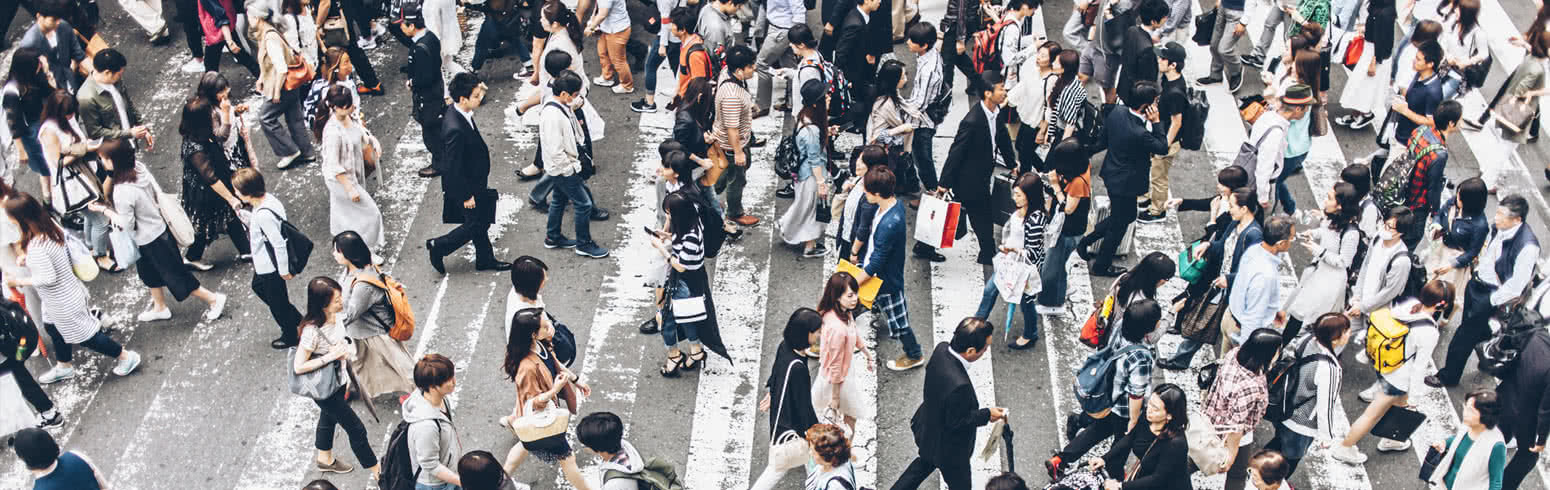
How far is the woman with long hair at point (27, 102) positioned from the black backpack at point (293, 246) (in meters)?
3.07

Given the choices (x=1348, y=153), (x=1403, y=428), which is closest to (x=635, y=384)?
(x=1403, y=428)

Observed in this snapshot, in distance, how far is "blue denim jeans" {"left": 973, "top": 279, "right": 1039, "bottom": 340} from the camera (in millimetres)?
10328

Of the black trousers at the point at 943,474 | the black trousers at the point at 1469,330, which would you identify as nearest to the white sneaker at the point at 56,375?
the black trousers at the point at 943,474

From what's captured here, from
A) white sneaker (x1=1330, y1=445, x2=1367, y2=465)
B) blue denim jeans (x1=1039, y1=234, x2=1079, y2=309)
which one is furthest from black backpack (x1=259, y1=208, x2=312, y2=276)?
white sneaker (x1=1330, y1=445, x2=1367, y2=465)

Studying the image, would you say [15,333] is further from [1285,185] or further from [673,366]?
[1285,185]

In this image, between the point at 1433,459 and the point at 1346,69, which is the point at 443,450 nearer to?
the point at 1433,459

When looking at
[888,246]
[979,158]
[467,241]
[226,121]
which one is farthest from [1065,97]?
[226,121]

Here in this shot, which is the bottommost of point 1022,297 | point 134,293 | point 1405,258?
point 134,293

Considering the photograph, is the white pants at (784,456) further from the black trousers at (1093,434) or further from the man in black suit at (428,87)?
the man in black suit at (428,87)

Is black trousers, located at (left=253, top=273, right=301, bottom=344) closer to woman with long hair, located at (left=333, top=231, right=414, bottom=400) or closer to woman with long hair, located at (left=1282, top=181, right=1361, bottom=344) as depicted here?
woman with long hair, located at (left=333, top=231, right=414, bottom=400)

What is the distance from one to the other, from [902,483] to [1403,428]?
3.35 metres

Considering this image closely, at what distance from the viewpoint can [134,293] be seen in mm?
11398

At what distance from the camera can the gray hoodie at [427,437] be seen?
311 inches

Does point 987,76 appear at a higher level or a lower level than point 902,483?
higher
